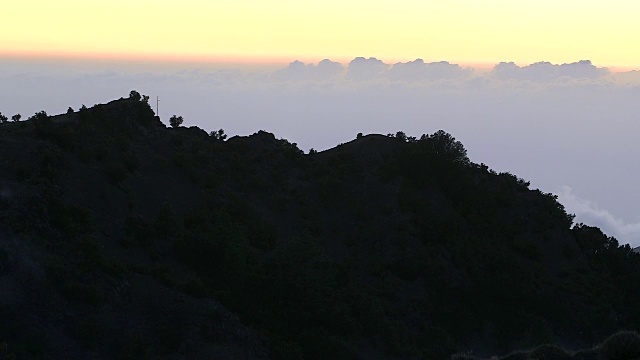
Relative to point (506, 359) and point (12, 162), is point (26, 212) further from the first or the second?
point (506, 359)

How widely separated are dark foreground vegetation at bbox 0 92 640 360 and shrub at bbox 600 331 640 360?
7 cm

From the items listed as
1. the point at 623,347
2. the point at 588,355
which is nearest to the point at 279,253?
the point at 588,355

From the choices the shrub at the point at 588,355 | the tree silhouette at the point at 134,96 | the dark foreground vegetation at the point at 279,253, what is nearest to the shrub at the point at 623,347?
the dark foreground vegetation at the point at 279,253

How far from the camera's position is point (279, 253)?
1330 inches

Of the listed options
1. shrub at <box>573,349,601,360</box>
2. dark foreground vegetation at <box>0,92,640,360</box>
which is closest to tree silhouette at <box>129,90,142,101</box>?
dark foreground vegetation at <box>0,92,640,360</box>

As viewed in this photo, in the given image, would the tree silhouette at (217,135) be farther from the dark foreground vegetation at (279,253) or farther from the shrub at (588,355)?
the shrub at (588,355)

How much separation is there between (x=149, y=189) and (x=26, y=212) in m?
10.7

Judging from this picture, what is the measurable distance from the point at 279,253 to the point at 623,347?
18978mm

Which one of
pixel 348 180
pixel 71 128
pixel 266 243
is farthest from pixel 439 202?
pixel 71 128

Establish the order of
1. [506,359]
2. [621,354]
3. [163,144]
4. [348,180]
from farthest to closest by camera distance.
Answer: [348,180] < [163,144] < [506,359] < [621,354]

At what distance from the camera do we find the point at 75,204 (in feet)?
110

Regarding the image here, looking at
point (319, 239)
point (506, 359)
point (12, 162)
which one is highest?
point (12, 162)

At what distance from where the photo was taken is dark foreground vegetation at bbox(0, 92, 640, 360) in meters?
26.4

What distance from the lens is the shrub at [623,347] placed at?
17359 mm
